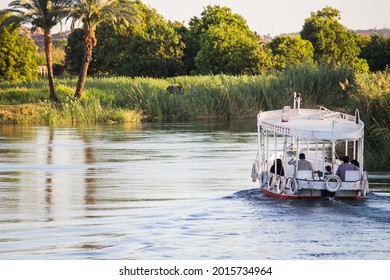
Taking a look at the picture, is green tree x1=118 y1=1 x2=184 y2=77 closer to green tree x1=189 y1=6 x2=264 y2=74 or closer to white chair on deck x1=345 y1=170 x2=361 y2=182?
green tree x1=189 y1=6 x2=264 y2=74

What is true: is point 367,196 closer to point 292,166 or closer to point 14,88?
point 292,166

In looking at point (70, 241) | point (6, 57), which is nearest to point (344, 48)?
point (6, 57)

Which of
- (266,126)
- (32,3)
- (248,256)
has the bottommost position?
(248,256)

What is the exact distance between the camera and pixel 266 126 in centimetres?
2612

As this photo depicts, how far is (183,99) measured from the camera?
62.6 metres

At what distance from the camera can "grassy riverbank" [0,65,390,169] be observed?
195 feet

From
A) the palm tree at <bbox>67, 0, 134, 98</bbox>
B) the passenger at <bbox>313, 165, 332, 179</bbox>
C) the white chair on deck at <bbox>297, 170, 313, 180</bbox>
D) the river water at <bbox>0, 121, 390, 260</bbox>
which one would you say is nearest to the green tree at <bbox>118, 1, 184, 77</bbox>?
the palm tree at <bbox>67, 0, 134, 98</bbox>

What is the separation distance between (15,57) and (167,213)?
194 feet

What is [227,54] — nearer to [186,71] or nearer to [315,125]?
[186,71]

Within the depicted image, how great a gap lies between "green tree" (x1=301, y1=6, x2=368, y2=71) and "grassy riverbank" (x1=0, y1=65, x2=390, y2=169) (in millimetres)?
36055

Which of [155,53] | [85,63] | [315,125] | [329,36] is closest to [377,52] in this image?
[329,36]

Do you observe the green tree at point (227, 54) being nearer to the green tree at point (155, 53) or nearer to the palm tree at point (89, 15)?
the green tree at point (155, 53)

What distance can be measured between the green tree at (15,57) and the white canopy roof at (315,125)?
54407mm

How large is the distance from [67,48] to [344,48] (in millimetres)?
27211
